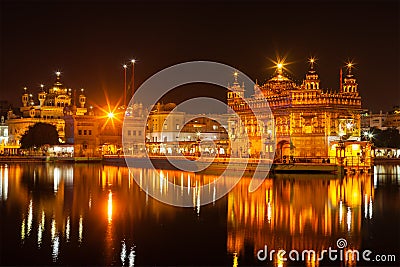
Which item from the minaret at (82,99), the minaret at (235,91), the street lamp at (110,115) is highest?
the minaret at (82,99)

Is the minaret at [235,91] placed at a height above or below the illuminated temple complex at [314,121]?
above

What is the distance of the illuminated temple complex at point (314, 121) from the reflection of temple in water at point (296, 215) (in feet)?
35.4

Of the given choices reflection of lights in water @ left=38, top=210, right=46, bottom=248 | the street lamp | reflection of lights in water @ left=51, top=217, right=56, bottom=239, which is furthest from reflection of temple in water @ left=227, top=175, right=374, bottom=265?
the street lamp

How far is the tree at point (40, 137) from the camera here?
5625 cm

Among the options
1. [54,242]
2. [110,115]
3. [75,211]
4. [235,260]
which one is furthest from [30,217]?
[110,115]

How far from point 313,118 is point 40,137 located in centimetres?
3119

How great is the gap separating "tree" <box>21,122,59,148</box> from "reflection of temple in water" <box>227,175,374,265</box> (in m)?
36.0

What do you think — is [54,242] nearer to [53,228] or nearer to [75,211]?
[53,228]

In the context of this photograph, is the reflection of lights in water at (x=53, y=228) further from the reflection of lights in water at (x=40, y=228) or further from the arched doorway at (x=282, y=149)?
the arched doorway at (x=282, y=149)

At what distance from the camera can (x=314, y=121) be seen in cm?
3647

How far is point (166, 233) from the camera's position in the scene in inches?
517

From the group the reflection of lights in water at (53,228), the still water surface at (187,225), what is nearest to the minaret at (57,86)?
the still water surface at (187,225)

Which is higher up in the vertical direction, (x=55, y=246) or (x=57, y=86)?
(x=57, y=86)

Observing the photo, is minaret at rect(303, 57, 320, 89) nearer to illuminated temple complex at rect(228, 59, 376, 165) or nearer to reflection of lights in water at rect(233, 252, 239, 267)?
illuminated temple complex at rect(228, 59, 376, 165)
